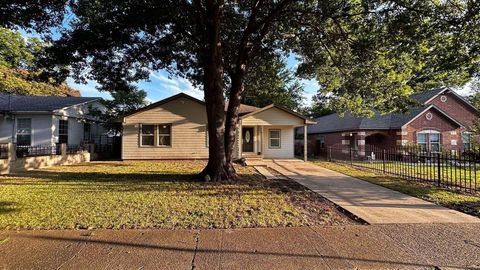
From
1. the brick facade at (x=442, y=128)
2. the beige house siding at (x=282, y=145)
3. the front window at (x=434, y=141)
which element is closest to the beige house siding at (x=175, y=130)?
the beige house siding at (x=282, y=145)

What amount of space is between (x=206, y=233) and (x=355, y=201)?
435cm

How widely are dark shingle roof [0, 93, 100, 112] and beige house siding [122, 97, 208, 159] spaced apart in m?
4.93

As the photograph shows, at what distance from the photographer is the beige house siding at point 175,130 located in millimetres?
19938

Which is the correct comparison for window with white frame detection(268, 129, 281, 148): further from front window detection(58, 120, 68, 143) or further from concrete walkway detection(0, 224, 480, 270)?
concrete walkway detection(0, 224, 480, 270)

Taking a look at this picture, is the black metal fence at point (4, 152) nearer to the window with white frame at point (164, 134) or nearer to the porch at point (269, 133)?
the window with white frame at point (164, 134)

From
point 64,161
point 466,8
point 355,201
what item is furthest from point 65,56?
point 466,8

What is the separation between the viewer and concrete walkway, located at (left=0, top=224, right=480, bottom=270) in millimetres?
3965

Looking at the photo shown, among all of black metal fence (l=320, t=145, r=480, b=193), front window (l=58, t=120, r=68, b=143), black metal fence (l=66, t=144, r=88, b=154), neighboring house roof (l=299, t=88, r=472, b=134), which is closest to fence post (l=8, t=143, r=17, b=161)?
black metal fence (l=66, t=144, r=88, b=154)

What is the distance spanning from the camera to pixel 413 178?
11.8m

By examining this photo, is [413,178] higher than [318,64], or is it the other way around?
[318,64]

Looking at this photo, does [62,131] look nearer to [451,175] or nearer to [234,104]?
[234,104]

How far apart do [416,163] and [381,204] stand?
37.4 ft

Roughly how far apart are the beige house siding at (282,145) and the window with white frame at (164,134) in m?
6.76

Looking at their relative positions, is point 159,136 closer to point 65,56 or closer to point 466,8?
point 65,56
